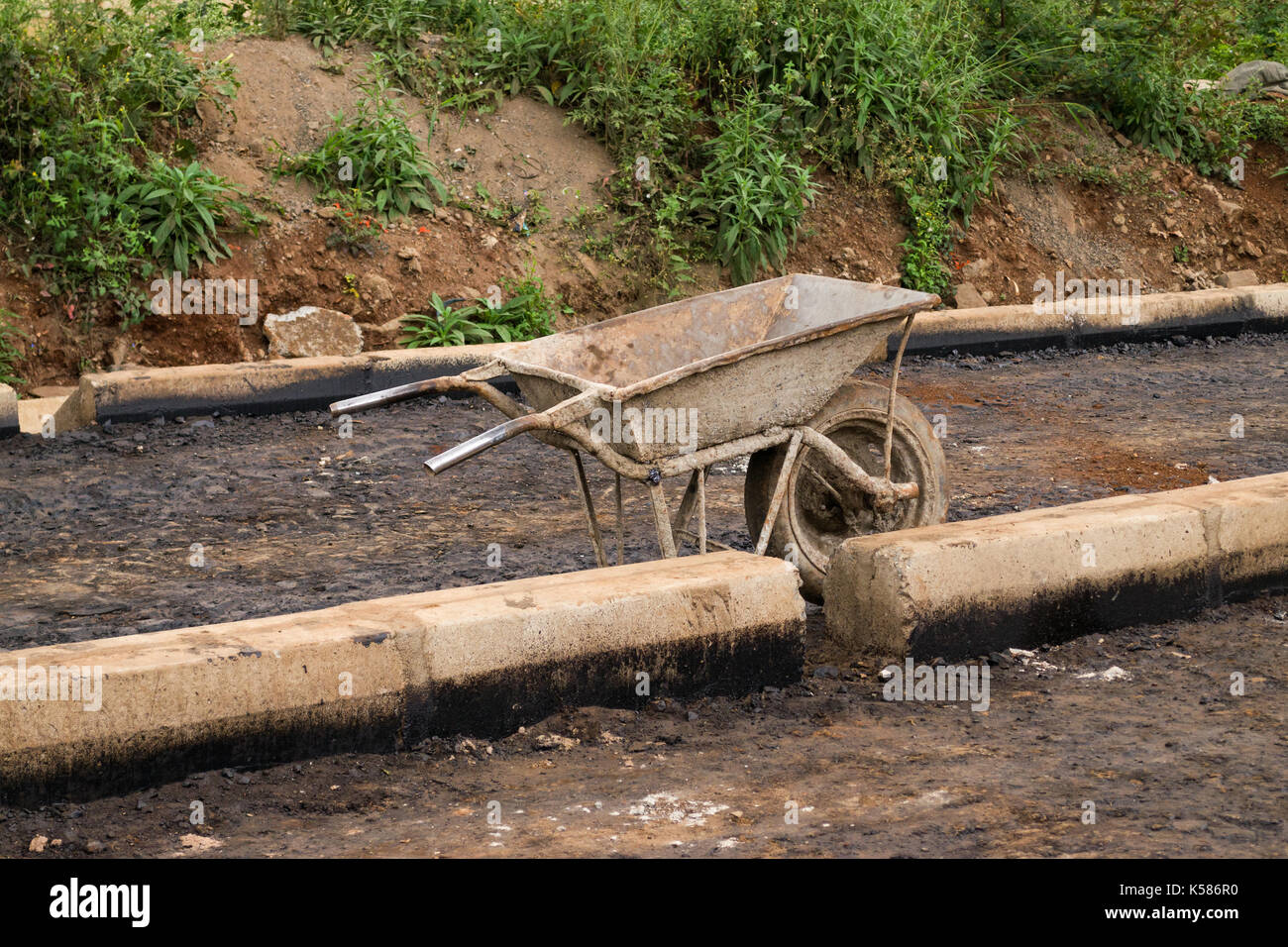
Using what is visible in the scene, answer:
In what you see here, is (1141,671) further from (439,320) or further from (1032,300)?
(1032,300)

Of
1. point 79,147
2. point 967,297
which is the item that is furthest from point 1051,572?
point 79,147

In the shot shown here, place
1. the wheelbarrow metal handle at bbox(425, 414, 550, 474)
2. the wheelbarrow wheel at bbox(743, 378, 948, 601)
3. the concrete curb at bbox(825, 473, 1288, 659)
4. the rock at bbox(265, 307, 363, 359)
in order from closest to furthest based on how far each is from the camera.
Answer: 1. the wheelbarrow metal handle at bbox(425, 414, 550, 474)
2. the concrete curb at bbox(825, 473, 1288, 659)
3. the wheelbarrow wheel at bbox(743, 378, 948, 601)
4. the rock at bbox(265, 307, 363, 359)

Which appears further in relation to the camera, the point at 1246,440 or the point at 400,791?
the point at 1246,440

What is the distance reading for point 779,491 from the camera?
13.8ft

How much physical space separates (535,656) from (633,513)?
229 centimetres

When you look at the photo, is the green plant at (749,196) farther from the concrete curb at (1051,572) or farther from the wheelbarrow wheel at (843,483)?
the concrete curb at (1051,572)

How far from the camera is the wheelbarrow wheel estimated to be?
4398 millimetres

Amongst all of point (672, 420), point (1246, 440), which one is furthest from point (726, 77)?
point (672, 420)

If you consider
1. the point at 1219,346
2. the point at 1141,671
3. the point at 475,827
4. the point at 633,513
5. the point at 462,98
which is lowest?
the point at 475,827

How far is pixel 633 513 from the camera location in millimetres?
5688

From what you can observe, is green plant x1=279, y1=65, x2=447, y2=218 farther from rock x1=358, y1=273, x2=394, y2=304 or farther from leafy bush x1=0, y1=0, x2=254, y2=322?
leafy bush x1=0, y1=0, x2=254, y2=322

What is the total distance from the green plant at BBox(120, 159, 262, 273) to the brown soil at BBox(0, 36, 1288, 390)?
0.17 metres

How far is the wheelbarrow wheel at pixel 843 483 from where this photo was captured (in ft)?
14.4

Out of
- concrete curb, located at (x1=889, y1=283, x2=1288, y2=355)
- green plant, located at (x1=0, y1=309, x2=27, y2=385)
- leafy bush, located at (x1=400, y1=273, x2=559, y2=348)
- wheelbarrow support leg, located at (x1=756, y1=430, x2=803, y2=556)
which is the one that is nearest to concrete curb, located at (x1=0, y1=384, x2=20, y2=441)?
green plant, located at (x1=0, y1=309, x2=27, y2=385)
